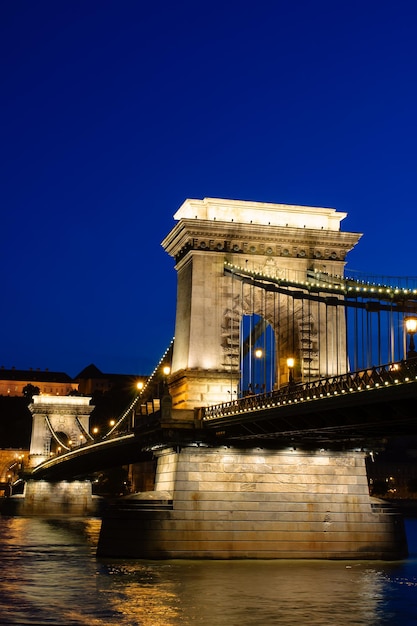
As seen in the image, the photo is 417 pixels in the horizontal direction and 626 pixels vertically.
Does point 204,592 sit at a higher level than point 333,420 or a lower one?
lower

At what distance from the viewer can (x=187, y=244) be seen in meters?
50.8

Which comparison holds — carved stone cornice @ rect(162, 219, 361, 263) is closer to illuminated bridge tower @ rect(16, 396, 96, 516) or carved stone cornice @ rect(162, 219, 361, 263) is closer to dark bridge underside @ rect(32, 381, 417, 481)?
dark bridge underside @ rect(32, 381, 417, 481)

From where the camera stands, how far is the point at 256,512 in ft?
140

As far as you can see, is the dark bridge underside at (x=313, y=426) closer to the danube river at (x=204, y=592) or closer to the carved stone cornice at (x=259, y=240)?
the danube river at (x=204, y=592)

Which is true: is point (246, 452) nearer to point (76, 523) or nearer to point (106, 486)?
point (76, 523)

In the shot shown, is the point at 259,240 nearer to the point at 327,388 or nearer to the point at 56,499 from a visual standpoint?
the point at 327,388

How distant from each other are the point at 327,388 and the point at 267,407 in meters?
4.31

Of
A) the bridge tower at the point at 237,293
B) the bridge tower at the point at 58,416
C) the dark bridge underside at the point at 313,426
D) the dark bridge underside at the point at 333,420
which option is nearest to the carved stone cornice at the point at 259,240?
the bridge tower at the point at 237,293

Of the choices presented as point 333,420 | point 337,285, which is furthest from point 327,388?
point 337,285

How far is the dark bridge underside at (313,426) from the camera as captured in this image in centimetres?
3008

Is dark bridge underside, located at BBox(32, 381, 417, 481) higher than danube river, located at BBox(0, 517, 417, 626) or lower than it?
higher

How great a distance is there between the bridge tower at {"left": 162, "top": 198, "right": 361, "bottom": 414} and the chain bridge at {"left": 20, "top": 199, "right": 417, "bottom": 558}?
0.06 metres

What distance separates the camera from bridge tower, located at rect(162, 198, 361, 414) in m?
49.2

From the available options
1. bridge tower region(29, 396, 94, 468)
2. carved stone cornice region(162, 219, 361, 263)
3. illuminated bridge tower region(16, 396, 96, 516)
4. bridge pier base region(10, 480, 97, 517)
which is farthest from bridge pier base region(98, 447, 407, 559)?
bridge tower region(29, 396, 94, 468)
